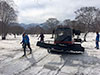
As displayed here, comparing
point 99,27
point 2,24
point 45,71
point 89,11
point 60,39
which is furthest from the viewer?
point 89,11

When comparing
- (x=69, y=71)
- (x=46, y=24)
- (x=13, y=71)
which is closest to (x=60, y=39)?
(x=69, y=71)

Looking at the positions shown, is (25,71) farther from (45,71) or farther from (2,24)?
(2,24)

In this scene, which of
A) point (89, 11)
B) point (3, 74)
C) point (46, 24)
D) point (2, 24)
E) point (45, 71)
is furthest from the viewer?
point (46, 24)

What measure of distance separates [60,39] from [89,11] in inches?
1067

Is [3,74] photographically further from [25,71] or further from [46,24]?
[46,24]

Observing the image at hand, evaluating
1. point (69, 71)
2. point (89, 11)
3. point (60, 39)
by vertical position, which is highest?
point (89, 11)

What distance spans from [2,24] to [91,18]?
2518cm

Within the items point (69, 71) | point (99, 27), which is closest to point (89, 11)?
point (99, 27)

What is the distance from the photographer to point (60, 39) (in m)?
8.71

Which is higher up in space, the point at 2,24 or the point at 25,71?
the point at 2,24

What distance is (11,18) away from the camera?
91.6 ft

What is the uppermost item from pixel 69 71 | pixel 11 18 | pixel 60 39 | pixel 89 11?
pixel 89 11

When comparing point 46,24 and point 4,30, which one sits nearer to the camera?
point 4,30

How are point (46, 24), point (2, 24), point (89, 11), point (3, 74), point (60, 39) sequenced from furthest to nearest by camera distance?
point (46, 24)
point (89, 11)
point (2, 24)
point (60, 39)
point (3, 74)
